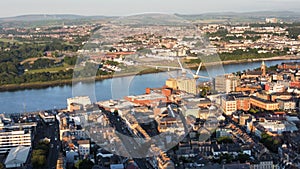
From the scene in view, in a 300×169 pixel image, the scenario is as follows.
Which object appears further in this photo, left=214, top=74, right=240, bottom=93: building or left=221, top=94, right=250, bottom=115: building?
left=214, top=74, right=240, bottom=93: building

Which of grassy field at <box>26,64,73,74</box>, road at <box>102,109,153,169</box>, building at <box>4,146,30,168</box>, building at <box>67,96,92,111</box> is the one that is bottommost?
grassy field at <box>26,64,73,74</box>

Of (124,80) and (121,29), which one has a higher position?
(121,29)

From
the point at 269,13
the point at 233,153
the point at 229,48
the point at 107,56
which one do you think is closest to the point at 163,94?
the point at 233,153

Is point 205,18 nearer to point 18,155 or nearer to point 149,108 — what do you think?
point 149,108

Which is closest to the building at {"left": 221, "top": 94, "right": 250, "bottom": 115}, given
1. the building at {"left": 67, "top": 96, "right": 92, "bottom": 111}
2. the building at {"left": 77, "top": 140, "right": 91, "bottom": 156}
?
the building at {"left": 67, "top": 96, "right": 92, "bottom": 111}

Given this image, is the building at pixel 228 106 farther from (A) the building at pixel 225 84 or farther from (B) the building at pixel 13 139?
(B) the building at pixel 13 139

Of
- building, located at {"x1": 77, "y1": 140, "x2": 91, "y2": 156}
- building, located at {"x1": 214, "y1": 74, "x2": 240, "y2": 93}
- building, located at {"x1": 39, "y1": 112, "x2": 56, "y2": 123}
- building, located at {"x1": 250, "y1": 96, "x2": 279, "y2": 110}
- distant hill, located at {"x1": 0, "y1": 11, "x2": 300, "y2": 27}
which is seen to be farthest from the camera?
distant hill, located at {"x1": 0, "y1": 11, "x2": 300, "y2": 27}

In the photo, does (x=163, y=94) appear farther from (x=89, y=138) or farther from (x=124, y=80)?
(x=89, y=138)

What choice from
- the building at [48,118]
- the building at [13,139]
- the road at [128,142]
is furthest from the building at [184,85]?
the building at [13,139]

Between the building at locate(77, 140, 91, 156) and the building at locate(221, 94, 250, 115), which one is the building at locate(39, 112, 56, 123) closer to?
the building at locate(77, 140, 91, 156)

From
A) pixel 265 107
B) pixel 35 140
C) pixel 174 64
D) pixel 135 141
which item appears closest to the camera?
pixel 135 141
